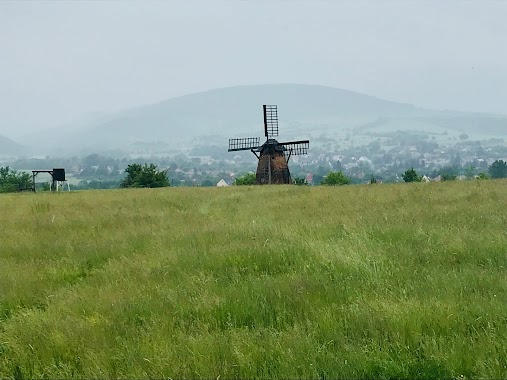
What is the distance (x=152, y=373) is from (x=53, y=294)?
11.1 ft

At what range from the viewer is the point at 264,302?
5.81 meters

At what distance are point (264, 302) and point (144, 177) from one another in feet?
198

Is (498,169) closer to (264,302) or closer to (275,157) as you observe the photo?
(275,157)

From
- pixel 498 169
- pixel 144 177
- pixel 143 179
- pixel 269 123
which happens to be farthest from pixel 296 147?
pixel 498 169

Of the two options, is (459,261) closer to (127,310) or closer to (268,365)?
(268,365)

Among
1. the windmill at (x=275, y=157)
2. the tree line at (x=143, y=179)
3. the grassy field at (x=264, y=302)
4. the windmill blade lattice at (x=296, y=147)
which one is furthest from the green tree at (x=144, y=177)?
the grassy field at (x=264, y=302)

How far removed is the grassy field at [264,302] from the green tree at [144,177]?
5385 centimetres

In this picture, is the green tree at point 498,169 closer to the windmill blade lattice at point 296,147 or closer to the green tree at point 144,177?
the windmill blade lattice at point 296,147

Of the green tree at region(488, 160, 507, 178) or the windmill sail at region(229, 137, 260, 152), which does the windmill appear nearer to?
the windmill sail at region(229, 137, 260, 152)

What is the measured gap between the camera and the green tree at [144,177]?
64.0 metres

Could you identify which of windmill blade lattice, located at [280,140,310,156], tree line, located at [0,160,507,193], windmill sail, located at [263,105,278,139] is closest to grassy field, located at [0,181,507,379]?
windmill blade lattice, located at [280,140,310,156]

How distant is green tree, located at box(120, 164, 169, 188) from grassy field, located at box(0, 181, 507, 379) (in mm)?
53846

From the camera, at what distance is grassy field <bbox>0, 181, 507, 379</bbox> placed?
436cm

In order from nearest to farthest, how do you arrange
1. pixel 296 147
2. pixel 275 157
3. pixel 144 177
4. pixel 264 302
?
pixel 264 302
pixel 275 157
pixel 296 147
pixel 144 177
